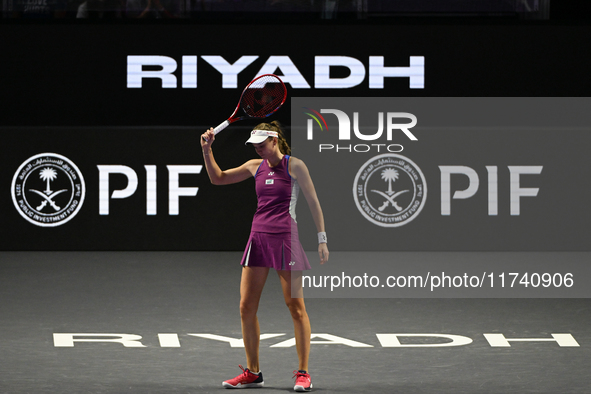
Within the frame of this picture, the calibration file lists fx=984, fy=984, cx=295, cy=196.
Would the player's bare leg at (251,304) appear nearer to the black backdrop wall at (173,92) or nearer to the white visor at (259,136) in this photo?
the white visor at (259,136)

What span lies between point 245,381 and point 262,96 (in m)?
1.78

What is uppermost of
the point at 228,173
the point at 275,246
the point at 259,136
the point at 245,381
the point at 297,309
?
the point at 259,136

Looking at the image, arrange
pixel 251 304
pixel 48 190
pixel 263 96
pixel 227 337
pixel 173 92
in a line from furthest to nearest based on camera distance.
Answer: pixel 173 92 < pixel 48 190 < pixel 227 337 < pixel 263 96 < pixel 251 304

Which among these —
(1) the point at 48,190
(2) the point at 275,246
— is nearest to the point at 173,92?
(1) the point at 48,190

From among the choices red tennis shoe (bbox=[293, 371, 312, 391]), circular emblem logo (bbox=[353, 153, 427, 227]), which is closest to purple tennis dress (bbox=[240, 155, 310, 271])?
red tennis shoe (bbox=[293, 371, 312, 391])

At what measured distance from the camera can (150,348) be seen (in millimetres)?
6625

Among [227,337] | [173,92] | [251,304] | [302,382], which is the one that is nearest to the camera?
[302,382]

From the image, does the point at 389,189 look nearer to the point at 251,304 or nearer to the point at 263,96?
the point at 263,96

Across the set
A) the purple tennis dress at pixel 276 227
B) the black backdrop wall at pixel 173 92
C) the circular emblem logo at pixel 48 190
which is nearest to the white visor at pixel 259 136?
the purple tennis dress at pixel 276 227

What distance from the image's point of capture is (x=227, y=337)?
7020 mm

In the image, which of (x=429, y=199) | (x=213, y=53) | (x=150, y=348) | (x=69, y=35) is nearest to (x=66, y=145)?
(x=69, y=35)

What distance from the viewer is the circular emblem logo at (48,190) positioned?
36.3 ft

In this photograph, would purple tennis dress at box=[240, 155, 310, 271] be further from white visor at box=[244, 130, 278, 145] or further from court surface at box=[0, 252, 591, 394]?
court surface at box=[0, 252, 591, 394]

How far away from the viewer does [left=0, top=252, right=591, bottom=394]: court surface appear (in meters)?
5.74
